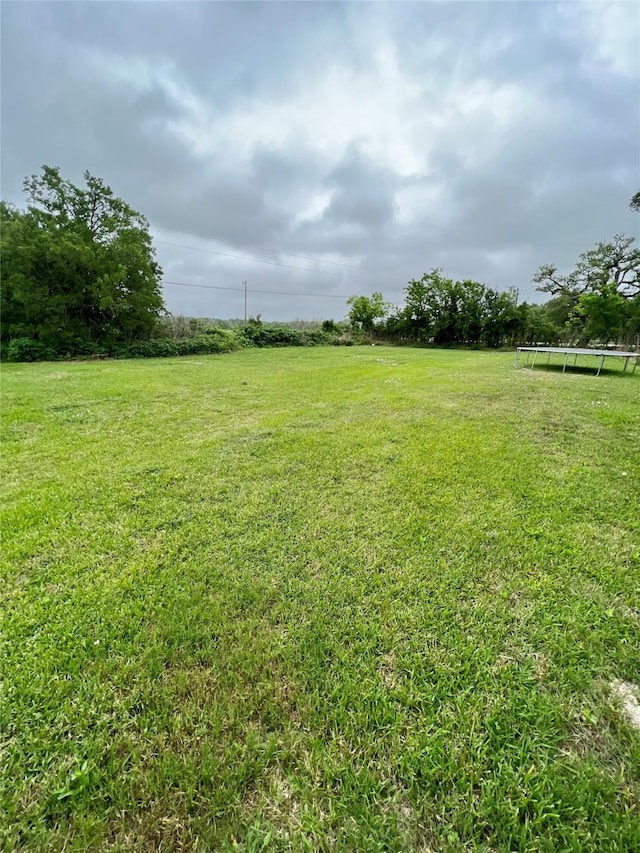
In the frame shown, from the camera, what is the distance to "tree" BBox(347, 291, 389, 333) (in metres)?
32.6

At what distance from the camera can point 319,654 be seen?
152 centimetres

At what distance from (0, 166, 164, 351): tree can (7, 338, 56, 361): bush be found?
43 cm

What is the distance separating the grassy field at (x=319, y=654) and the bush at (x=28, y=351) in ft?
49.0

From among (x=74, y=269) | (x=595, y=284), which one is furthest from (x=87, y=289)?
(x=595, y=284)

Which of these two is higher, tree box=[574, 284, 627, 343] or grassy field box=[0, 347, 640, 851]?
tree box=[574, 284, 627, 343]

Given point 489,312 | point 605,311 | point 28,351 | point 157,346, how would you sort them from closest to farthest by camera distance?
point 28,351 → point 157,346 → point 605,311 → point 489,312

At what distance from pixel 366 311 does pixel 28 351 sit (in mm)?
26420

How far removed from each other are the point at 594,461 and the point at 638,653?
8.92 feet

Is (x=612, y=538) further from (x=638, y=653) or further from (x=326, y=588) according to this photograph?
(x=326, y=588)

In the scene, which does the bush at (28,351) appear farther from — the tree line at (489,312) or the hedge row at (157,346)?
the tree line at (489,312)

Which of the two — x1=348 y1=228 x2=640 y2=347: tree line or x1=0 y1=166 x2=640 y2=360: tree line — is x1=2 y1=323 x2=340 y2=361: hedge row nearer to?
x1=0 y1=166 x2=640 y2=360: tree line

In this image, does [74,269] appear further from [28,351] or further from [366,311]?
[366,311]

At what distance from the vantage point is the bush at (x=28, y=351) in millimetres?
14273

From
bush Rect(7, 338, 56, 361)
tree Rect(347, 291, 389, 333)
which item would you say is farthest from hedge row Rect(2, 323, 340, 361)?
tree Rect(347, 291, 389, 333)
